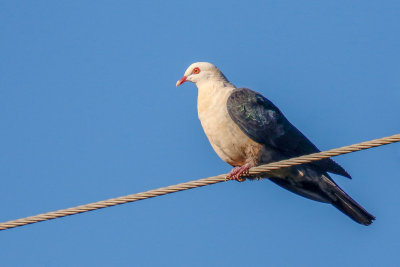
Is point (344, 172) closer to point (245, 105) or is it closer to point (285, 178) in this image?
point (285, 178)

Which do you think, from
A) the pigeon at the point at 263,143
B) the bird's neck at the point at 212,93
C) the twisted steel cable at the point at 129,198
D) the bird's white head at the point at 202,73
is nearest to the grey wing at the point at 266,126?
the pigeon at the point at 263,143

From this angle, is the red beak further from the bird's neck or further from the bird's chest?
the bird's chest

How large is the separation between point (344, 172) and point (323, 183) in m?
0.23

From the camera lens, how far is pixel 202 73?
800 centimetres

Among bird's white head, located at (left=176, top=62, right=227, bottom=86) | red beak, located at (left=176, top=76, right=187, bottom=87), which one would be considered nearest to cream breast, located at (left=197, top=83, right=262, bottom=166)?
bird's white head, located at (left=176, top=62, right=227, bottom=86)

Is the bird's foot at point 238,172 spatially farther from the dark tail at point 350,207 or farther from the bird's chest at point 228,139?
the dark tail at point 350,207

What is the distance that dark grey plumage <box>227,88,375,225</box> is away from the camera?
275 inches

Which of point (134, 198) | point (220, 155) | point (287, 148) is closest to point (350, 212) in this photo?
point (287, 148)

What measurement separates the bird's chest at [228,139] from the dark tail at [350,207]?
0.80 meters

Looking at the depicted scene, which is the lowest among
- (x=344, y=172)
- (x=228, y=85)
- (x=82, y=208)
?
(x=82, y=208)

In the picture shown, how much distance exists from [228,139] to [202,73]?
4.01 ft

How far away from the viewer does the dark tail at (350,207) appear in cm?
673

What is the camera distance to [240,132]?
706 cm

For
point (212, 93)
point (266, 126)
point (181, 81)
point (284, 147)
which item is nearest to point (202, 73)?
point (181, 81)
